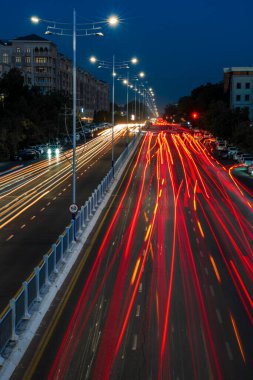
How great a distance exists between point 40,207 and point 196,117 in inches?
4473

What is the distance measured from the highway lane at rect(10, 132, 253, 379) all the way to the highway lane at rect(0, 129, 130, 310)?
73.1 inches

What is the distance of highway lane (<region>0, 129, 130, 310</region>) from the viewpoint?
19.4 m

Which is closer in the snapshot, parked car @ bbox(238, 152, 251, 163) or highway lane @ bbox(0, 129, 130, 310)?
highway lane @ bbox(0, 129, 130, 310)

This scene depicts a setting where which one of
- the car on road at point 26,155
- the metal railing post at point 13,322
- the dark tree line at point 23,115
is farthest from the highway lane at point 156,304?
the dark tree line at point 23,115

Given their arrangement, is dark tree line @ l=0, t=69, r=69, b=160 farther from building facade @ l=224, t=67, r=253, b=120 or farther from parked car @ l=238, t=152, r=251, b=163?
building facade @ l=224, t=67, r=253, b=120

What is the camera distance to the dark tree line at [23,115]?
211ft

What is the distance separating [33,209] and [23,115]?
4808 centimetres

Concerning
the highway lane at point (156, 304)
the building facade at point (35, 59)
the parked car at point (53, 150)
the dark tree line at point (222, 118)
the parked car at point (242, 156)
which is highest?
the building facade at point (35, 59)

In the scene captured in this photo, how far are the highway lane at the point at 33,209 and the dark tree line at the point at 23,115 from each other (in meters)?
5.32

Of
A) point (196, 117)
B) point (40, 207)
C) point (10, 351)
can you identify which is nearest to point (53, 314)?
point (10, 351)

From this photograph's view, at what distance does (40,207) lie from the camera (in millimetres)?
31922

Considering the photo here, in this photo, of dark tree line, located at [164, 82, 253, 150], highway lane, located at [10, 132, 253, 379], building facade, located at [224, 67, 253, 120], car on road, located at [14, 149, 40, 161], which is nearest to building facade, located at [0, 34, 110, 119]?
dark tree line, located at [164, 82, 253, 150]

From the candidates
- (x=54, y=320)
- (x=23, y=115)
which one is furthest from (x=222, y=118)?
(x=54, y=320)

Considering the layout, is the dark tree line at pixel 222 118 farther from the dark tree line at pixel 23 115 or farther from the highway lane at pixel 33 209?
the dark tree line at pixel 23 115
